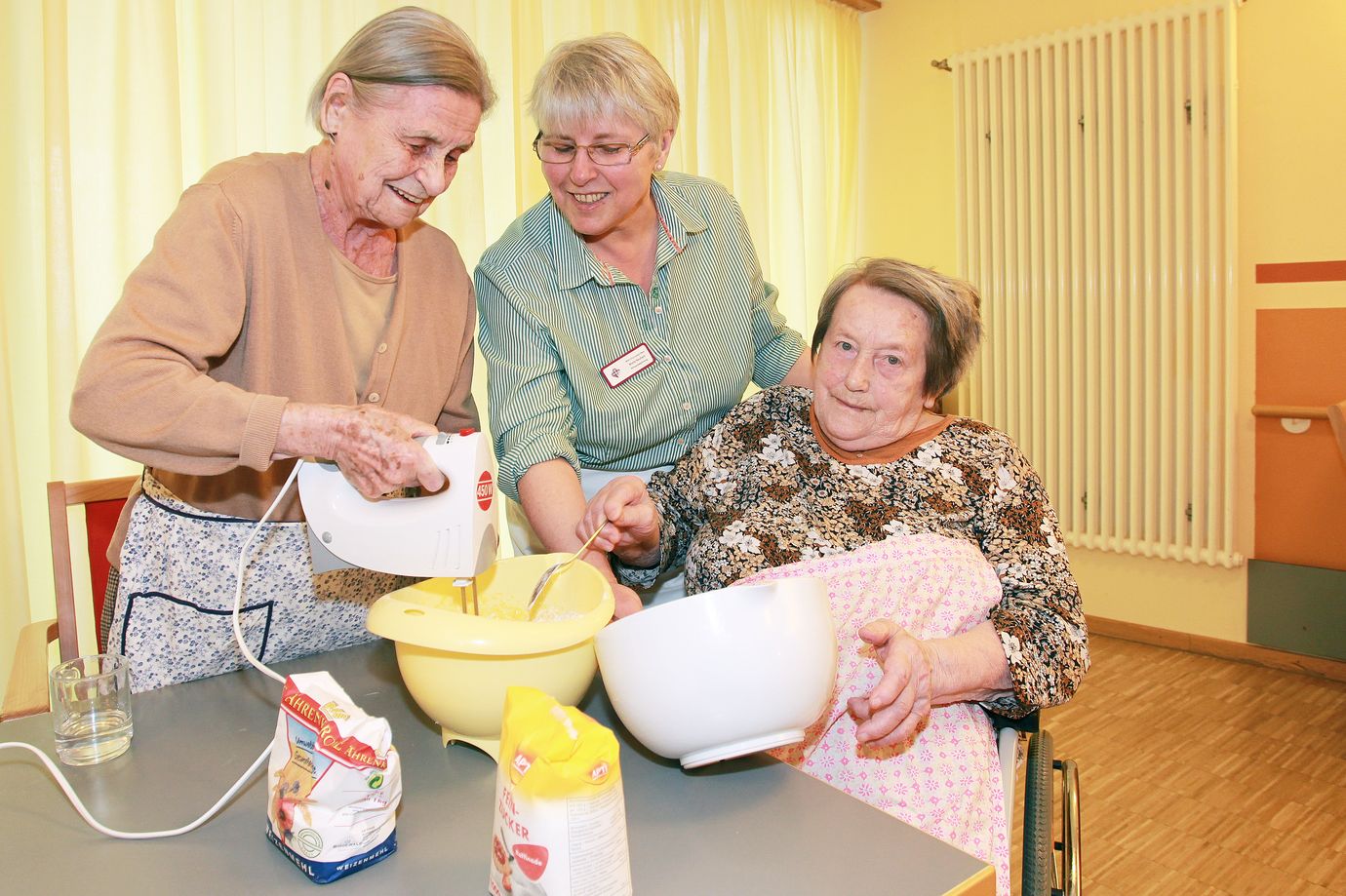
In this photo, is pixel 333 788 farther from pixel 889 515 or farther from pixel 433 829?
pixel 889 515

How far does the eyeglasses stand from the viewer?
173cm

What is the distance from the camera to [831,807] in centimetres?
102

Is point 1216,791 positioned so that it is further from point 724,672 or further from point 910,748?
point 724,672

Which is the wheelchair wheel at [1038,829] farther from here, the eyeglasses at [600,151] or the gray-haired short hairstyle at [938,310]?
the eyeglasses at [600,151]

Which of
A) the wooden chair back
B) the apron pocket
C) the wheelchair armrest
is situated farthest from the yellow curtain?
the wheelchair armrest

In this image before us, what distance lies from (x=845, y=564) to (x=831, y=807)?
1.64 feet

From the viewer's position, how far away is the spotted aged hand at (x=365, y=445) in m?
1.18

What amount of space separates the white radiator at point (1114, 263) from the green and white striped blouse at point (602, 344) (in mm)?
2694

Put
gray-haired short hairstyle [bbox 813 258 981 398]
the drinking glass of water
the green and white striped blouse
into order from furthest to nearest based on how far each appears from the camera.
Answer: the green and white striped blouse
gray-haired short hairstyle [bbox 813 258 981 398]
the drinking glass of water

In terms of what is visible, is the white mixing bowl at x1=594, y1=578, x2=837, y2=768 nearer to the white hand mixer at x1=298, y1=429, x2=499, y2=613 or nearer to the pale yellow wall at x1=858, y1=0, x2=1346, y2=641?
the white hand mixer at x1=298, y1=429, x2=499, y2=613

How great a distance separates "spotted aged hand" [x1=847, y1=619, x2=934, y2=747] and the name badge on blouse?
81cm

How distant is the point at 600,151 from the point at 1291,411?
3.17m

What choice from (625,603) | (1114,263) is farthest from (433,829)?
(1114,263)

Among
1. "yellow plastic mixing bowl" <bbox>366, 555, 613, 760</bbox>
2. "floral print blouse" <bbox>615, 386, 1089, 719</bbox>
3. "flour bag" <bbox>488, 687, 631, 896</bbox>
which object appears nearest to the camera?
"flour bag" <bbox>488, 687, 631, 896</bbox>
